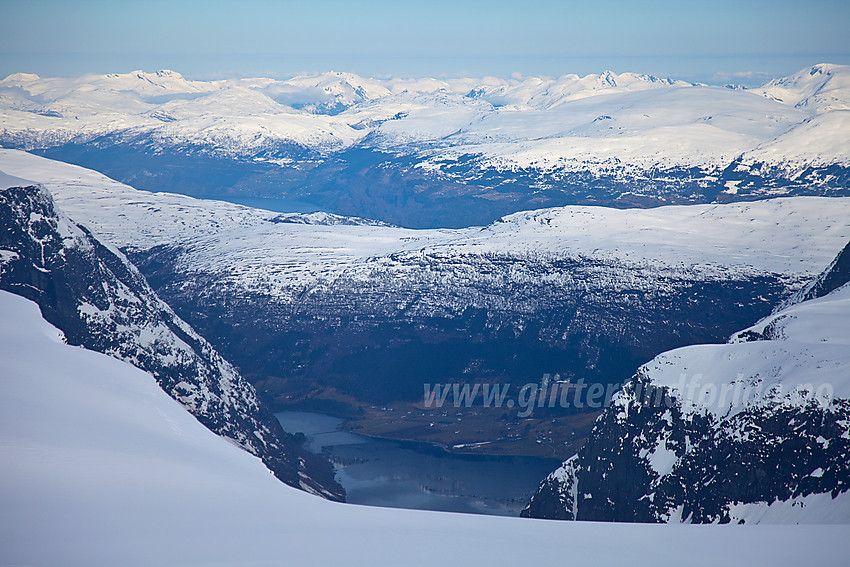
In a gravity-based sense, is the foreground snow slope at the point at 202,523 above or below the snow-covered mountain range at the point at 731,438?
above

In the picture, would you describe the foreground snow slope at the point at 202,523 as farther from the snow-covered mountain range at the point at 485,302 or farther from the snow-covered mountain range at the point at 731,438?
the snow-covered mountain range at the point at 485,302

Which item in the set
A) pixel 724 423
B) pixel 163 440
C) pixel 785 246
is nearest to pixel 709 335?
pixel 785 246

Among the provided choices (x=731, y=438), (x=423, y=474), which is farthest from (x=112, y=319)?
(x=731, y=438)

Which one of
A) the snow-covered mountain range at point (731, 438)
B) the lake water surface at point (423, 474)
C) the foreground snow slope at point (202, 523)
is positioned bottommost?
the lake water surface at point (423, 474)

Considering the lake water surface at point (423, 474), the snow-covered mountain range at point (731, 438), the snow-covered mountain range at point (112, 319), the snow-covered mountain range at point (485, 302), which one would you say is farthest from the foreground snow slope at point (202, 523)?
the snow-covered mountain range at point (485, 302)

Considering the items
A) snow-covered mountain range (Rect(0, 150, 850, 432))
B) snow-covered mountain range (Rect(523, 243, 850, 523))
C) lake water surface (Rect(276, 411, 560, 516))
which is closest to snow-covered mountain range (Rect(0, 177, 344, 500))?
lake water surface (Rect(276, 411, 560, 516))
